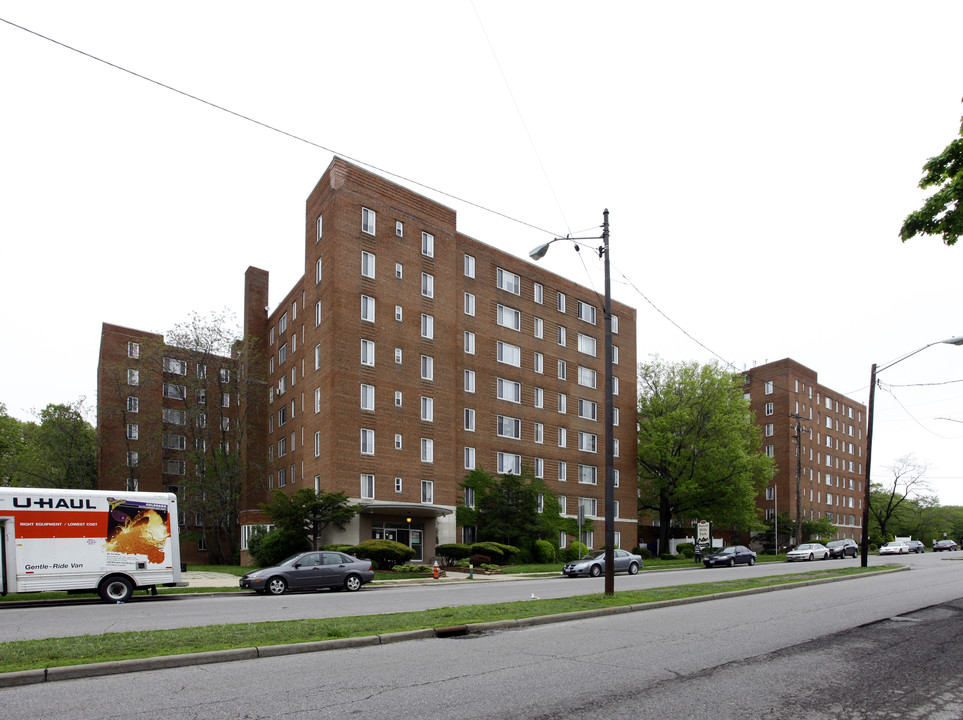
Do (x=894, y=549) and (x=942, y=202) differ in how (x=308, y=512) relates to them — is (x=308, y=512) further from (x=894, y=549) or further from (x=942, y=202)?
(x=894, y=549)

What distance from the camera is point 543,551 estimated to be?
148ft

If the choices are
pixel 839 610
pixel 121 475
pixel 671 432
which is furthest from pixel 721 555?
pixel 121 475

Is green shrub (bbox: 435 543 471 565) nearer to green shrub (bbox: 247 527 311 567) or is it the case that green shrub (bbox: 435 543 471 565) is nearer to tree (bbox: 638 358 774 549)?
green shrub (bbox: 247 527 311 567)

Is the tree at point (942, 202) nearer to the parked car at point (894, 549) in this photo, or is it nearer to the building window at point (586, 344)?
the building window at point (586, 344)

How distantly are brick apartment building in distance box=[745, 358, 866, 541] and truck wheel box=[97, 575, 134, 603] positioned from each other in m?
71.5

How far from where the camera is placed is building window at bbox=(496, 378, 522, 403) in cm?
5069

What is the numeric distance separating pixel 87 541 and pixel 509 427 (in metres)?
33.0

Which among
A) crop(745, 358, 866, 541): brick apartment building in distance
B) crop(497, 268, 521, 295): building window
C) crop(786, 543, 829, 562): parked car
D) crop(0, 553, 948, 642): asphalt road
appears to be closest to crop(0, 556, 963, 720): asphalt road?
crop(0, 553, 948, 642): asphalt road

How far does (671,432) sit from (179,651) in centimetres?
5483

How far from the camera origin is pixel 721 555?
148 ft

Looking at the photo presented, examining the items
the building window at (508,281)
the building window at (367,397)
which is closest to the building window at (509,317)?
the building window at (508,281)

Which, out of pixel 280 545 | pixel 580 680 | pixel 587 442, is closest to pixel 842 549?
pixel 587 442

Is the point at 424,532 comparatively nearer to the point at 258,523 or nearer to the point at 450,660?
the point at 258,523

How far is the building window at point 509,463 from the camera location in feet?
163
